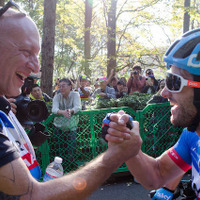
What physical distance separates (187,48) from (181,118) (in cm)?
57

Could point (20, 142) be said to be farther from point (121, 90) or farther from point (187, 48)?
point (121, 90)

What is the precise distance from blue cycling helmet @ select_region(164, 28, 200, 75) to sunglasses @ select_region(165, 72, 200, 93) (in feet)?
0.27

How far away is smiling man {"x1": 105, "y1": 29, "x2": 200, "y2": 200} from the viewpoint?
178 cm

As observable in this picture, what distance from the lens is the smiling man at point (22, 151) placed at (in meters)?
1.14

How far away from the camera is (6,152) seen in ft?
3.71

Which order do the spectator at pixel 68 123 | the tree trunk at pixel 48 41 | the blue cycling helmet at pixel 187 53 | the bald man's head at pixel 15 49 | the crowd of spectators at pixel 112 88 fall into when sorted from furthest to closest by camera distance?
the tree trunk at pixel 48 41 < the crowd of spectators at pixel 112 88 < the spectator at pixel 68 123 < the blue cycling helmet at pixel 187 53 < the bald man's head at pixel 15 49

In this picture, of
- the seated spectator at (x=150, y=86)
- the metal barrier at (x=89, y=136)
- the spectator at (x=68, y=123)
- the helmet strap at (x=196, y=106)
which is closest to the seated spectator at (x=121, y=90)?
the seated spectator at (x=150, y=86)

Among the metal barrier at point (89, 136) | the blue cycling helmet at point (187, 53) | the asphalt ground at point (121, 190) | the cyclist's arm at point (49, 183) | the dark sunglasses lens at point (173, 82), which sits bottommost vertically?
the asphalt ground at point (121, 190)

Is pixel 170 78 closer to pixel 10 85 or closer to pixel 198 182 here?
pixel 198 182

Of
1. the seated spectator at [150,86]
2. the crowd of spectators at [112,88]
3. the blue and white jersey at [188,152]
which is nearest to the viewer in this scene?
the blue and white jersey at [188,152]

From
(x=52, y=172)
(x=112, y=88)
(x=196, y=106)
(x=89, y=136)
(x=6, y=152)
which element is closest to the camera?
(x=6, y=152)

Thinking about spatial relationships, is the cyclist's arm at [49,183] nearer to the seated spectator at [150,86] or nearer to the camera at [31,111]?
the camera at [31,111]

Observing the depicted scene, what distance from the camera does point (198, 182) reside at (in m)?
1.82

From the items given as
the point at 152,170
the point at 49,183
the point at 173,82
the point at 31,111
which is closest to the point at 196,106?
the point at 173,82
